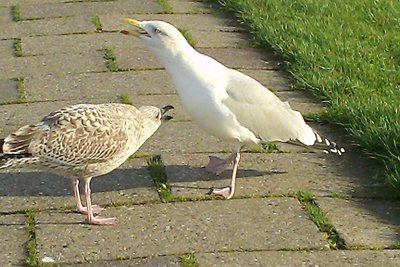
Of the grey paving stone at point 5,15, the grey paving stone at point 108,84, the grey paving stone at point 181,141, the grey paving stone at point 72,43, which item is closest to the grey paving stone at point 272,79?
the grey paving stone at point 108,84

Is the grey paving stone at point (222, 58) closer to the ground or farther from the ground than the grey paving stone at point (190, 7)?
farther from the ground

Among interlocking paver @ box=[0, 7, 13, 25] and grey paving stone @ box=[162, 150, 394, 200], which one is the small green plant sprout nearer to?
interlocking paver @ box=[0, 7, 13, 25]

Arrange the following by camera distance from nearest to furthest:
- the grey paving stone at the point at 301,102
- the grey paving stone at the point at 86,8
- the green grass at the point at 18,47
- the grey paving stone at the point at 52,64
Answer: the grey paving stone at the point at 301,102 → the grey paving stone at the point at 52,64 → the green grass at the point at 18,47 → the grey paving stone at the point at 86,8

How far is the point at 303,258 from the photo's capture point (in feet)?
16.6

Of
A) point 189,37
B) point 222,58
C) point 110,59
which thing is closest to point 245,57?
point 222,58

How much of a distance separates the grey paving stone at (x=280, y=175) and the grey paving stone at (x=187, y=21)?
122 inches

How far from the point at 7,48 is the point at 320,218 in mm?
4281

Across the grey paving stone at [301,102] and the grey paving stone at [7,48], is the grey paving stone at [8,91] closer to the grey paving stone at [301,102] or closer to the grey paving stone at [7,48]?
the grey paving stone at [7,48]

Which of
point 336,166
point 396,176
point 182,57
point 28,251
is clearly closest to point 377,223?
point 396,176

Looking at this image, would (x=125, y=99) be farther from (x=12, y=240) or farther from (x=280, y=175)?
(x=12, y=240)

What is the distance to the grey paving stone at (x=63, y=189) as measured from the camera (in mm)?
5754

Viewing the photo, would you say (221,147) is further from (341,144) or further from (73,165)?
(73,165)

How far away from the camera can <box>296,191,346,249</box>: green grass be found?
17.2 ft

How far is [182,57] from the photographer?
5945 millimetres
